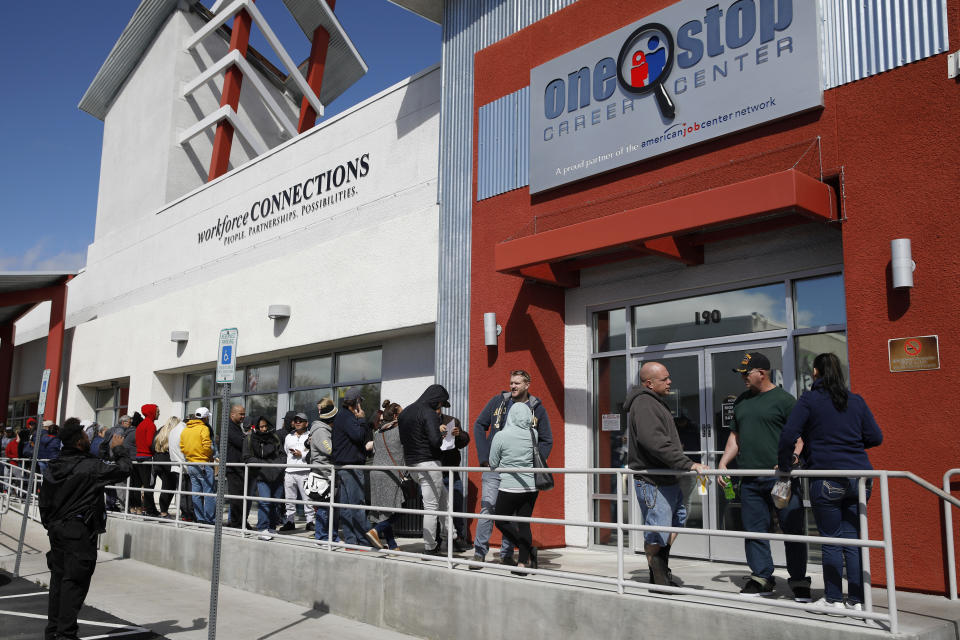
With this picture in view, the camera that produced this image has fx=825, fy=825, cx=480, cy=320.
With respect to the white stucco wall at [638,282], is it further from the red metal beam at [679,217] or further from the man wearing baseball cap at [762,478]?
the man wearing baseball cap at [762,478]

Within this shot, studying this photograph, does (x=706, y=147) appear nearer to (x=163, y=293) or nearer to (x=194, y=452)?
(x=194, y=452)

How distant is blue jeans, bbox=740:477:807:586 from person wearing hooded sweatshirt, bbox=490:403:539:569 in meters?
1.83

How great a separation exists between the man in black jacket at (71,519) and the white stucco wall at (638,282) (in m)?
5.01

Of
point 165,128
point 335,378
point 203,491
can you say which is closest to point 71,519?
point 203,491

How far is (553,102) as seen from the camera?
32.7ft

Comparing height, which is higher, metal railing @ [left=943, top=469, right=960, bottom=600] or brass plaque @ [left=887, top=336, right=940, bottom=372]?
brass plaque @ [left=887, top=336, right=940, bottom=372]

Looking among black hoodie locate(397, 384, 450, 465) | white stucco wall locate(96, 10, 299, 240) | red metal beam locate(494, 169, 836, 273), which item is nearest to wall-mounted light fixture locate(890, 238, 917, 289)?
red metal beam locate(494, 169, 836, 273)

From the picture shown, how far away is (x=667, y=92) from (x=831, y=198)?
2.20 metres

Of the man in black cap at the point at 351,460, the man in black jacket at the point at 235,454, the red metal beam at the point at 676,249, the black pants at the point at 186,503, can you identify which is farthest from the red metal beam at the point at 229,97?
the red metal beam at the point at 676,249

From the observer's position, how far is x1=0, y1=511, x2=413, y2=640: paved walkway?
23.7 ft

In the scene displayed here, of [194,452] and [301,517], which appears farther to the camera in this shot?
[301,517]

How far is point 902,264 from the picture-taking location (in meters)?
6.72

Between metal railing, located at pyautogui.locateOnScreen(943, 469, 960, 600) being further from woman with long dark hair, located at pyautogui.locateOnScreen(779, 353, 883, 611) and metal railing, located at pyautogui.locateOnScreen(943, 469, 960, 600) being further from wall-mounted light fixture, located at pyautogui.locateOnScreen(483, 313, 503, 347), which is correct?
wall-mounted light fixture, located at pyautogui.locateOnScreen(483, 313, 503, 347)

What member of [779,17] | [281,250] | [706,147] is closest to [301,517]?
[281,250]
